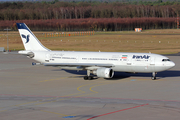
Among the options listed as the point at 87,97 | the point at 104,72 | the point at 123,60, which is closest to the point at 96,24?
the point at 123,60

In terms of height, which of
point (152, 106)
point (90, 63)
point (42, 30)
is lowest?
point (152, 106)

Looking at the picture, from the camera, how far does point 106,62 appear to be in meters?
42.1

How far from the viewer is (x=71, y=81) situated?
41031mm

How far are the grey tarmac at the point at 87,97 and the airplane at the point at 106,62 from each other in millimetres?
1704

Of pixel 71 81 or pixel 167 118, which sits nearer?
pixel 167 118

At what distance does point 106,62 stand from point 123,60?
2.75 m

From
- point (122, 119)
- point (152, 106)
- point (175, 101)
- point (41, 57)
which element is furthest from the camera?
point (41, 57)

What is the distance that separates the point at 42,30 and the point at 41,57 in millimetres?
131002

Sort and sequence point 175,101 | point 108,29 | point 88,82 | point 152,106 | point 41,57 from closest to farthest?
point 152,106 → point 175,101 → point 88,82 → point 41,57 → point 108,29

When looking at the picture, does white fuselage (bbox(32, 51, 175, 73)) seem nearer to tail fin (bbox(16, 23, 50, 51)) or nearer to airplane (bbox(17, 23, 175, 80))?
airplane (bbox(17, 23, 175, 80))

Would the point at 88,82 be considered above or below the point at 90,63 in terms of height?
below

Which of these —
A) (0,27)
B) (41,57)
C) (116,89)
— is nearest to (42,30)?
(0,27)

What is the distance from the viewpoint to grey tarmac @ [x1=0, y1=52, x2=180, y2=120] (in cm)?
2298

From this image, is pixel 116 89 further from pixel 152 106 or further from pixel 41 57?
pixel 41 57
